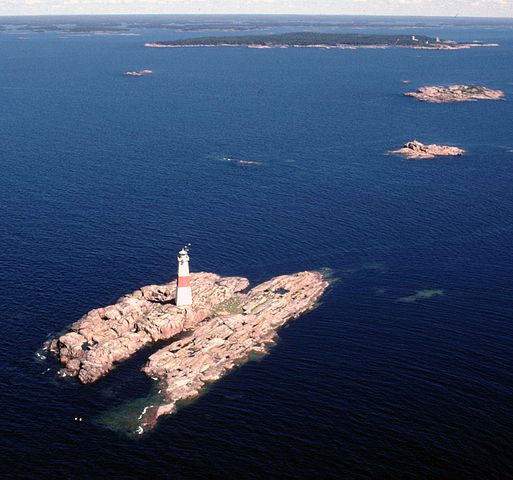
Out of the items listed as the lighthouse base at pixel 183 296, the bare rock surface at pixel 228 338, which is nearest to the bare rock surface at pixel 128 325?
the lighthouse base at pixel 183 296

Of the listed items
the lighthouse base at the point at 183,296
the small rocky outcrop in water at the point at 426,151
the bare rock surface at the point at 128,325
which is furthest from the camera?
the small rocky outcrop in water at the point at 426,151

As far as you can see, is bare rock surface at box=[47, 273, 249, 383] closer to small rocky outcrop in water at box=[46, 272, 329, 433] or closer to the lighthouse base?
small rocky outcrop in water at box=[46, 272, 329, 433]

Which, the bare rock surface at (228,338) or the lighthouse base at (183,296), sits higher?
the lighthouse base at (183,296)

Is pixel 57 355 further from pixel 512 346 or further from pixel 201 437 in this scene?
pixel 512 346

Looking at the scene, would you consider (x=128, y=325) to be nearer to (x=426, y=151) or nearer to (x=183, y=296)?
(x=183, y=296)

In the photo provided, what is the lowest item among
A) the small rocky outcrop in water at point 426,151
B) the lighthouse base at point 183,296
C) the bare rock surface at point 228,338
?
the bare rock surface at point 228,338

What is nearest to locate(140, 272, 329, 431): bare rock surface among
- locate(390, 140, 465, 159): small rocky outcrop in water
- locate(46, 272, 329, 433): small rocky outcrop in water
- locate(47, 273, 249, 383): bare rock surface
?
locate(46, 272, 329, 433): small rocky outcrop in water

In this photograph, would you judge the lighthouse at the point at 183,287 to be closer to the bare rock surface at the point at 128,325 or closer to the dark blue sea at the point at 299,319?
the bare rock surface at the point at 128,325

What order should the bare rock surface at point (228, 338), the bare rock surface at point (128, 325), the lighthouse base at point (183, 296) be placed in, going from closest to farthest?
the bare rock surface at point (228, 338) < the bare rock surface at point (128, 325) < the lighthouse base at point (183, 296)
